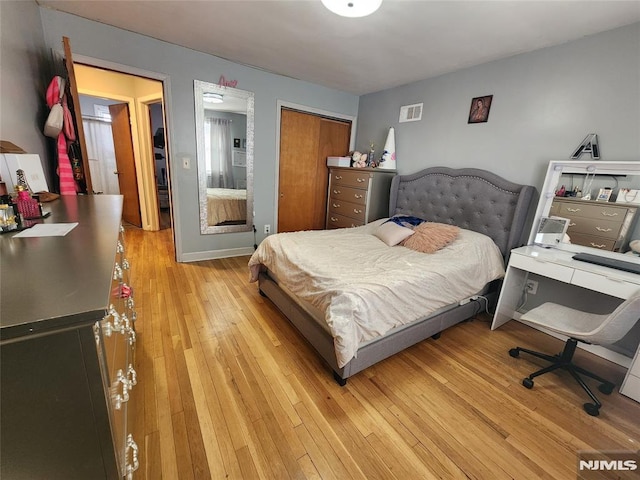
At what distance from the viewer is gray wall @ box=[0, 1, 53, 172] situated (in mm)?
1647

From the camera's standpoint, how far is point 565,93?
7.32ft

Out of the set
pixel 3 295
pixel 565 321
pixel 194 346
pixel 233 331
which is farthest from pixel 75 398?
pixel 565 321

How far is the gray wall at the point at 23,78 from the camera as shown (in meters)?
1.65

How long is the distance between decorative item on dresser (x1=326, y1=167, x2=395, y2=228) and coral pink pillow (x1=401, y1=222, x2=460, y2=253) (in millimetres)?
963

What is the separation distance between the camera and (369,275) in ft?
5.97

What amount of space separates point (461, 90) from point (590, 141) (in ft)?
4.23

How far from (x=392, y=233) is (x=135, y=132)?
170 inches

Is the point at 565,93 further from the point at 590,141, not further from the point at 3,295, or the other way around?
the point at 3,295

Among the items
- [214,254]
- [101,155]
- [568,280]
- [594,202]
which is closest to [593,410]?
[568,280]

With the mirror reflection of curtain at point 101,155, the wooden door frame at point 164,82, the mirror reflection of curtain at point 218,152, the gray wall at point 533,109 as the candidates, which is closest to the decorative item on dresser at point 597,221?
the gray wall at point 533,109

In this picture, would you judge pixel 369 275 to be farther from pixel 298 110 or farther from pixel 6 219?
pixel 298 110

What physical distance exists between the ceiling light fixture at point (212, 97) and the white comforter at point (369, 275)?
196cm

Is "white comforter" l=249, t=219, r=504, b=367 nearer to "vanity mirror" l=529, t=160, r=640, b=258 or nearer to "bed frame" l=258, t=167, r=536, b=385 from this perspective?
"bed frame" l=258, t=167, r=536, b=385

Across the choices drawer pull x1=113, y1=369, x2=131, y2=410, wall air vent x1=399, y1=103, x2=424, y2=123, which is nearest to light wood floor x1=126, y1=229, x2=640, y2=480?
drawer pull x1=113, y1=369, x2=131, y2=410
